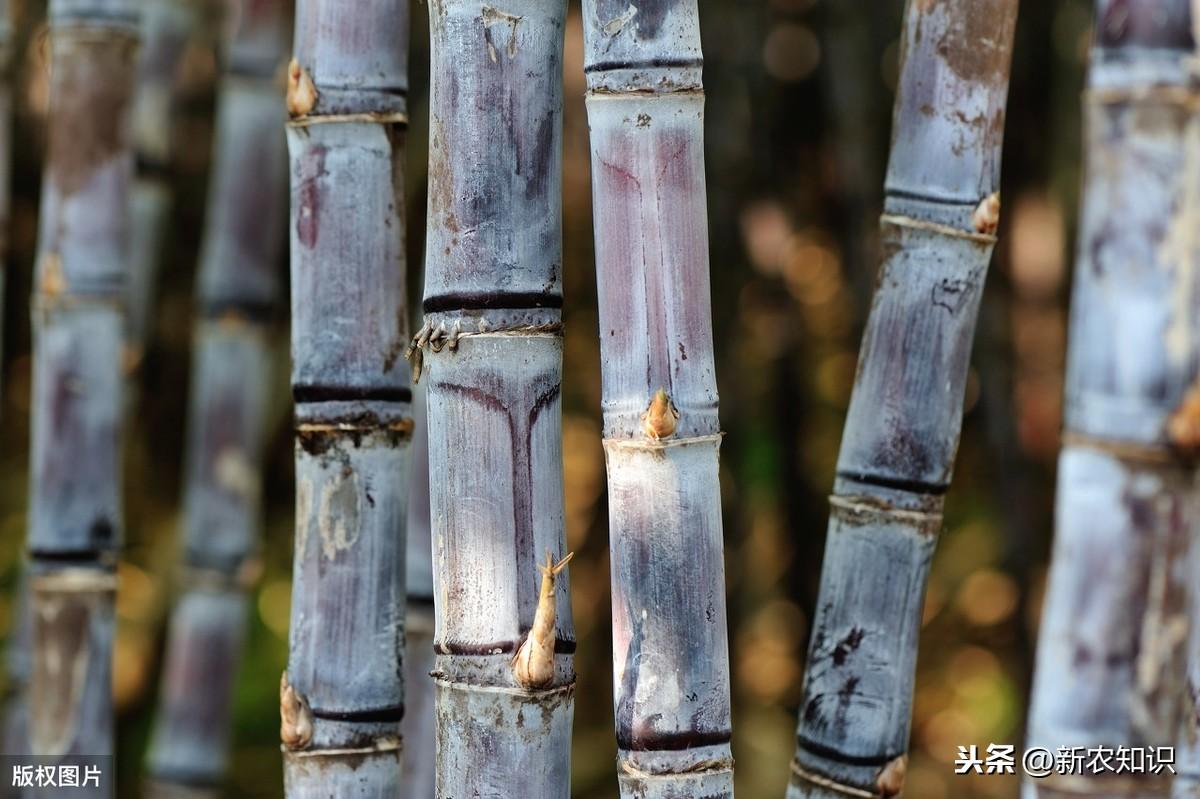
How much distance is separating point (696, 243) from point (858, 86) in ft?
4.72

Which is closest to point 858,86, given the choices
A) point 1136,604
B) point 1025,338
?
point 1025,338

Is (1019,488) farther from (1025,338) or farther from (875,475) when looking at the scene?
(875,475)

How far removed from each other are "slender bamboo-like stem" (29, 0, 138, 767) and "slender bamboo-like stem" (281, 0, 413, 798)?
18.8 inches

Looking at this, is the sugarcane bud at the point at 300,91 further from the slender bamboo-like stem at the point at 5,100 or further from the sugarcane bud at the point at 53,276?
the slender bamboo-like stem at the point at 5,100

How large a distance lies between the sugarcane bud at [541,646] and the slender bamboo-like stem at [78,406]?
2.50 ft

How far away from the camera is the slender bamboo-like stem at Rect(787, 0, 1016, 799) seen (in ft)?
3.31

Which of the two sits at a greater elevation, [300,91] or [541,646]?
[300,91]

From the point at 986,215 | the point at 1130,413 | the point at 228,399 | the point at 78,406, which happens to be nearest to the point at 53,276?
the point at 78,406

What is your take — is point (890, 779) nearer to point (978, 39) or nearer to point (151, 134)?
point (978, 39)

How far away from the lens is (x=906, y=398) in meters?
1.04

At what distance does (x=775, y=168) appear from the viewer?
2.75 metres

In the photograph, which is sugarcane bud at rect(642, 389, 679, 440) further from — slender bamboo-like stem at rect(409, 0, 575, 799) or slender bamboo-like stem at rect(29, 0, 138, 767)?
slender bamboo-like stem at rect(29, 0, 138, 767)

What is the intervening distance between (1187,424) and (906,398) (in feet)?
0.92

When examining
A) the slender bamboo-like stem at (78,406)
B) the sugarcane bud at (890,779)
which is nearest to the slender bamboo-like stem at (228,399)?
the slender bamboo-like stem at (78,406)
